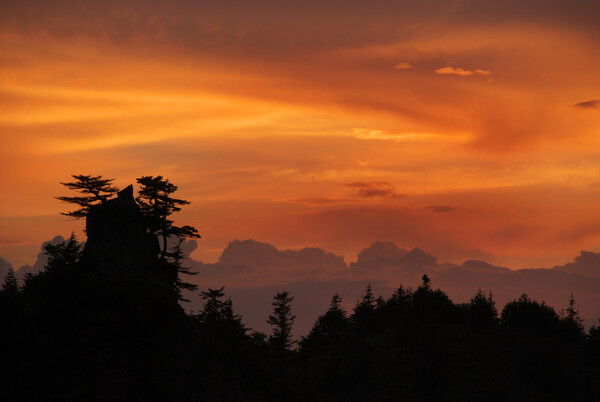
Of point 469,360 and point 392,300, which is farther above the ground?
point 392,300

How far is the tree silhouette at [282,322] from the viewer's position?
396ft

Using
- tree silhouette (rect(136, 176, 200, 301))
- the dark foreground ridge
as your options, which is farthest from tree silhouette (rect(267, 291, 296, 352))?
tree silhouette (rect(136, 176, 200, 301))

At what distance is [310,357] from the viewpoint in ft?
350

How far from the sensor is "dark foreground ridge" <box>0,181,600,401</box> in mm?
53219

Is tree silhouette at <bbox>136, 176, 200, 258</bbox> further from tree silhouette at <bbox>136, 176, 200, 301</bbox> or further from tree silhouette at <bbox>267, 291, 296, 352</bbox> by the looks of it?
tree silhouette at <bbox>267, 291, 296, 352</bbox>

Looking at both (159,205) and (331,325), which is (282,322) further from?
(159,205)

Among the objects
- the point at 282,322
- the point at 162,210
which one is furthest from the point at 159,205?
the point at 282,322

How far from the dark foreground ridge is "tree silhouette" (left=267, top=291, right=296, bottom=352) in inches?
11.7

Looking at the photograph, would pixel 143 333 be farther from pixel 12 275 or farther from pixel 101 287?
pixel 12 275

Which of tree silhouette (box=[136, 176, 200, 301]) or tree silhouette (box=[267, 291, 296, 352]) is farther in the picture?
tree silhouette (box=[267, 291, 296, 352])

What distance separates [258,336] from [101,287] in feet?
148

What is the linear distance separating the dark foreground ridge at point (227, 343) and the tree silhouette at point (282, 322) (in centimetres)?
30

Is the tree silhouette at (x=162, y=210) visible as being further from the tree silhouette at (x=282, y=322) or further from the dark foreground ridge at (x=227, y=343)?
the tree silhouette at (x=282, y=322)

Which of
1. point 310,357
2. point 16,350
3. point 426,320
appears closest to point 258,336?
point 310,357
